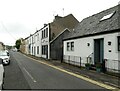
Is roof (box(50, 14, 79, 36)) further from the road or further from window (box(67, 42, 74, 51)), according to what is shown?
the road

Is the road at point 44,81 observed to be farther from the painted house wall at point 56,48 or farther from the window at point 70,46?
the painted house wall at point 56,48

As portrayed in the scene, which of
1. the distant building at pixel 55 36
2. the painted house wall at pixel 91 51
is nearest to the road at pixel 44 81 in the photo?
the painted house wall at pixel 91 51

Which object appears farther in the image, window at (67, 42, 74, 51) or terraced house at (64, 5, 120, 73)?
window at (67, 42, 74, 51)

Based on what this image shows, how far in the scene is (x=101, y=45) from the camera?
795 inches

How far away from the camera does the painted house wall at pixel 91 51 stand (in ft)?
56.5

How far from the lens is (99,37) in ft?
65.6

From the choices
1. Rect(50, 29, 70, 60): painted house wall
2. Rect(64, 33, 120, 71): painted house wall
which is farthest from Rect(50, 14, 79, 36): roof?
Rect(64, 33, 120, 71): painted house wall

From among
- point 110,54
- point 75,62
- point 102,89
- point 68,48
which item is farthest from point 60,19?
point 102,89

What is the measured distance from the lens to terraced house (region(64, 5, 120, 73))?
17.3 m

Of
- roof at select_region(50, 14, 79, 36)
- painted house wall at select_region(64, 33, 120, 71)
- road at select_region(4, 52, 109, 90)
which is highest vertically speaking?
roof at select_region(50, 14, 79, 36)

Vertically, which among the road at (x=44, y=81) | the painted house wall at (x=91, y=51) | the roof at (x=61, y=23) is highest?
the roof at (x=61, y=23)

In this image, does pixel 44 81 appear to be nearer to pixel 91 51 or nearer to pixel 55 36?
pixel 91 51

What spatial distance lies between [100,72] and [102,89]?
7155 millimetres

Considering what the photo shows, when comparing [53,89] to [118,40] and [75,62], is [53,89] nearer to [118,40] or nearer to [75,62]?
[118,40]
